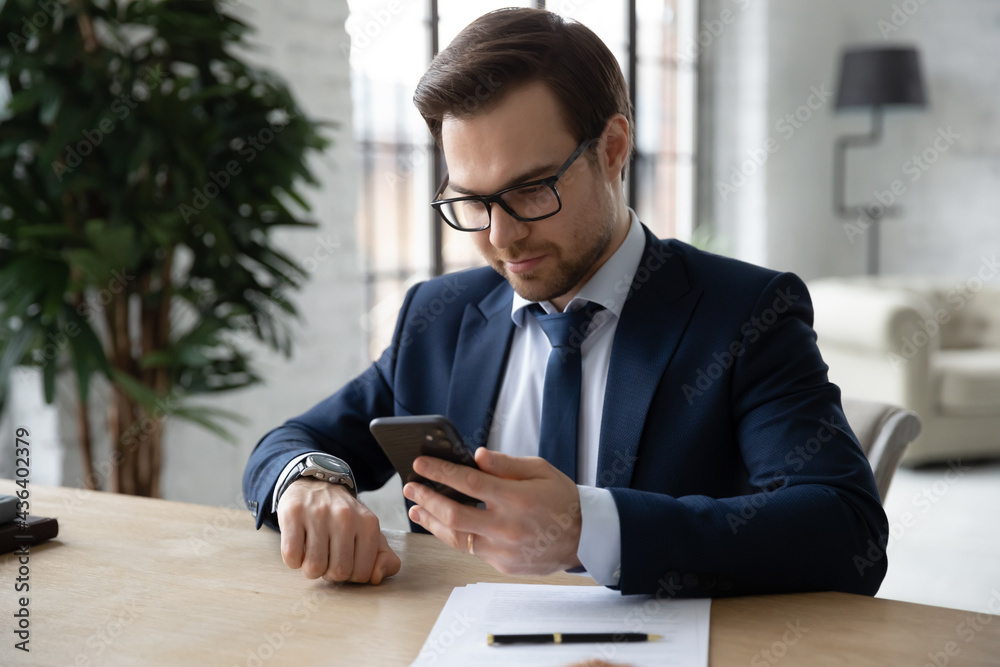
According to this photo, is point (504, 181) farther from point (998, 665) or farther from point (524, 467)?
point (998, 665)

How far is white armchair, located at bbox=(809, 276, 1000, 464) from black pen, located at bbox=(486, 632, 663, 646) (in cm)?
358

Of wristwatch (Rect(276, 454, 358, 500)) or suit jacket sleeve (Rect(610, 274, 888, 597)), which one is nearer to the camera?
suit jacket sleeve (Rect(610, 274, 888, 597))

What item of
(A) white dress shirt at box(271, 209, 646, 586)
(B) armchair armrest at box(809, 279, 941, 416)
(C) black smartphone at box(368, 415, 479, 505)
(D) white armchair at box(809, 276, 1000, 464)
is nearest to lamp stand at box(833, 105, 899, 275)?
(D) white armchair at box(809, 276, 1000, 464)

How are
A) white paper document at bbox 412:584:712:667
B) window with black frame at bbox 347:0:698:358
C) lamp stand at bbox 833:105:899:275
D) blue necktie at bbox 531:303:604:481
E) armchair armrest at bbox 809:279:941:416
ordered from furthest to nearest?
lamp stand at bbox 833:105:899:275 → armchair armrest at bbox 809:279:941:416 → window with black frame at bbox 347:0:698:358 → blue necktie at bbox 531:303:604:481 → white paper document at bbox 412:584:712:667

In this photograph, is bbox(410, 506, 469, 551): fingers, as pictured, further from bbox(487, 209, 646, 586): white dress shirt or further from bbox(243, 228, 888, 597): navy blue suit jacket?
bbox(487, 209, 646, 586): white dress shirt

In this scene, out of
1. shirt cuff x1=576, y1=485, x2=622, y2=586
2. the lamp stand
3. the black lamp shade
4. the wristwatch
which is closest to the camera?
shirt cuff x1=576, y1=485, x2=622, y2=586

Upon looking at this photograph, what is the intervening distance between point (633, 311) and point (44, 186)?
143 centimetres

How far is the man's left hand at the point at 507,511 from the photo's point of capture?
92cm

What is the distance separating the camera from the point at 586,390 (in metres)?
1.42

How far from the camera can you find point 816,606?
99 cm

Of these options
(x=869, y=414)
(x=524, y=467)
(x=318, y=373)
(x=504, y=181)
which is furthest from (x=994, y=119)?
(x=524, y=467)

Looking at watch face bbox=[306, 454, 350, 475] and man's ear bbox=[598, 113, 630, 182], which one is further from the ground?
man's ear bbox=[598, 113, 630, 182]

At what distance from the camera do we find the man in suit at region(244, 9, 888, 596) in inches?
40.0

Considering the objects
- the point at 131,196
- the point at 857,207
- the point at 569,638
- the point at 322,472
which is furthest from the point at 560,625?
the point at 857,207
